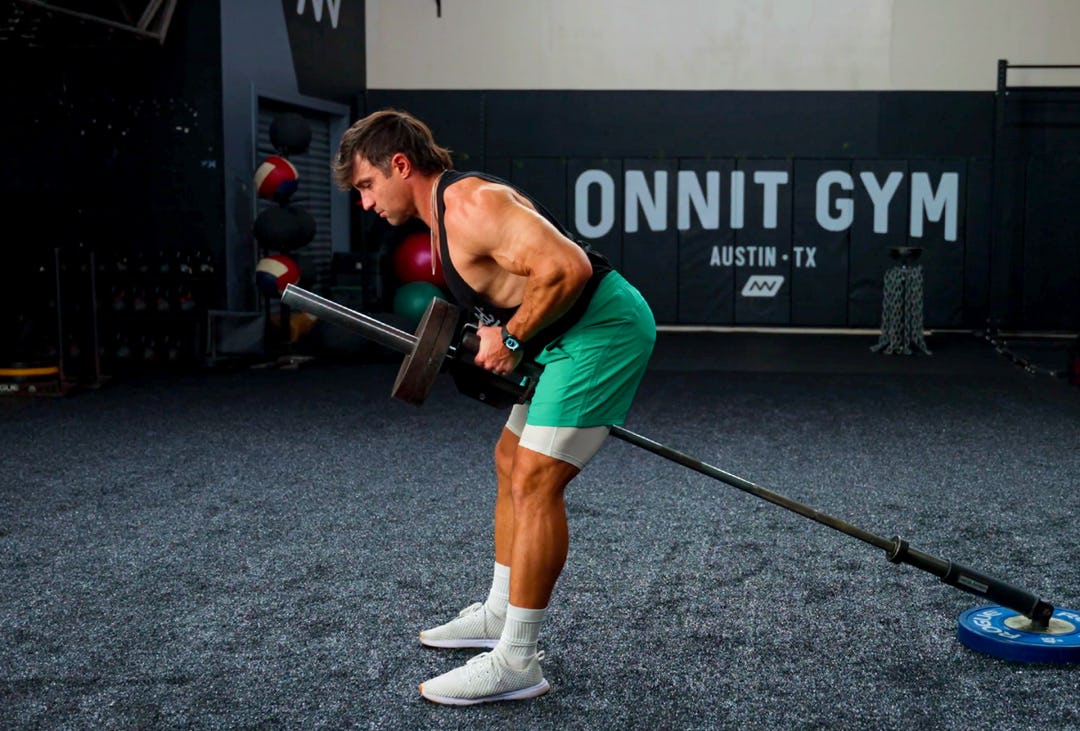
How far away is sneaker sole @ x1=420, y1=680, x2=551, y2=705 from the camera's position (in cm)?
225

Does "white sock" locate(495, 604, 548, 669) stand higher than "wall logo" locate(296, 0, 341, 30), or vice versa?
"wall logo" locate(296, 0, 341, 30)

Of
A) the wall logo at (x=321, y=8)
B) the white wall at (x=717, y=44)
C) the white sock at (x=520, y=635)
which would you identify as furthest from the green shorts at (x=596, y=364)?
the white wall at (x=717, y=44)

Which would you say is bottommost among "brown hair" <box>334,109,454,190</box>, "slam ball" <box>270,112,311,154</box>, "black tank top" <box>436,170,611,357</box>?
"black tank top" <box>436,170,611,357</box>

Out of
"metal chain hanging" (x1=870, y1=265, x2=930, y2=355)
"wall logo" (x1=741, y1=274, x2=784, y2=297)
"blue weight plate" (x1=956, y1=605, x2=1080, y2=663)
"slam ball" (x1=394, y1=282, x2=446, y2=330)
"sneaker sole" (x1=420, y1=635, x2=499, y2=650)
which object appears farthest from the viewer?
"wall logo" (x1=741, y1=274, x2=784, y2=297)

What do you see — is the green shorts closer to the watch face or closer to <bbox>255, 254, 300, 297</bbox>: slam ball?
the watch face

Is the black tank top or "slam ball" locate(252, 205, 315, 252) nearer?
the black tank top

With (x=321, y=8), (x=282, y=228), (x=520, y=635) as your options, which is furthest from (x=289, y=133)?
(x=520, y=635)

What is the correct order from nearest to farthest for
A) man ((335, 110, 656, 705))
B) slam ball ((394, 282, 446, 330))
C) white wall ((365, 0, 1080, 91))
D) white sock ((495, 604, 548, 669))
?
1. man ((335, 110, 656, 705))
2. white sock ((495, 604, 548, 669))
3. slam ball ((394, 282, 446, 330))
4. white wall ((365, 0, 1080, 91))

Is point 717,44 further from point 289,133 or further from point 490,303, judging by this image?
point 490,303

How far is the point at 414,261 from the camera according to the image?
8695 mm

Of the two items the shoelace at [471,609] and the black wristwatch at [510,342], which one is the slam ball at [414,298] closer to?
the shoelace at [471,609]

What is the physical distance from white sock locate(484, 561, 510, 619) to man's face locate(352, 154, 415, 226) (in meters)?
0.83

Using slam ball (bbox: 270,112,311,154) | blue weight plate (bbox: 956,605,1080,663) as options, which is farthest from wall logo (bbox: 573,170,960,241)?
blue weight plate (bbox: 956,605,1080,663)

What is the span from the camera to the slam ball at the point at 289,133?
291 inches
